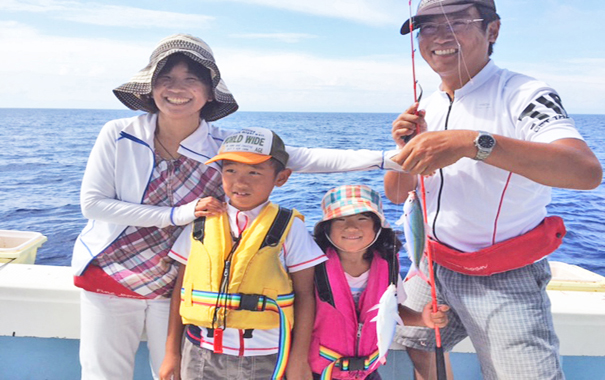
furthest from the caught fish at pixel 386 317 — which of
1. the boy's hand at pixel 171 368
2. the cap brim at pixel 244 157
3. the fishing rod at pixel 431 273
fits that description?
the boy's hand at pixel 171 368

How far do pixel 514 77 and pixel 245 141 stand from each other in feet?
4.27

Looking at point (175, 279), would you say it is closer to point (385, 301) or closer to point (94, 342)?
point (94, 342)

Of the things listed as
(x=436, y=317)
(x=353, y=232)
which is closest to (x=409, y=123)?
(x=353, y=232)

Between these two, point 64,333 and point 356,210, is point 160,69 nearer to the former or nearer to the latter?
point 356,210

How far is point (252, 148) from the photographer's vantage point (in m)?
2.30

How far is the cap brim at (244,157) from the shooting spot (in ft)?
7.34

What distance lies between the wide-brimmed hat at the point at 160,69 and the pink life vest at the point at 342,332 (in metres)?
1.04

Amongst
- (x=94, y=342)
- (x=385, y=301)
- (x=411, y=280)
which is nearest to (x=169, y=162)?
(x=94, y=342)

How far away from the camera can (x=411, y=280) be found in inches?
109

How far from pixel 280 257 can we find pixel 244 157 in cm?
51

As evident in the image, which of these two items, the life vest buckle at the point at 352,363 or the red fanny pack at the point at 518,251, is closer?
the red fanny pack at the point at 518,251

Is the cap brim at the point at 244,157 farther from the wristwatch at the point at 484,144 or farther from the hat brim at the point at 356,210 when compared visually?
the wristwatch at the point at 484,144

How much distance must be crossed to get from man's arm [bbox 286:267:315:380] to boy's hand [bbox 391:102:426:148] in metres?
0.80

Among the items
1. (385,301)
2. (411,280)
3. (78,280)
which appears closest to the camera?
(385,301)
